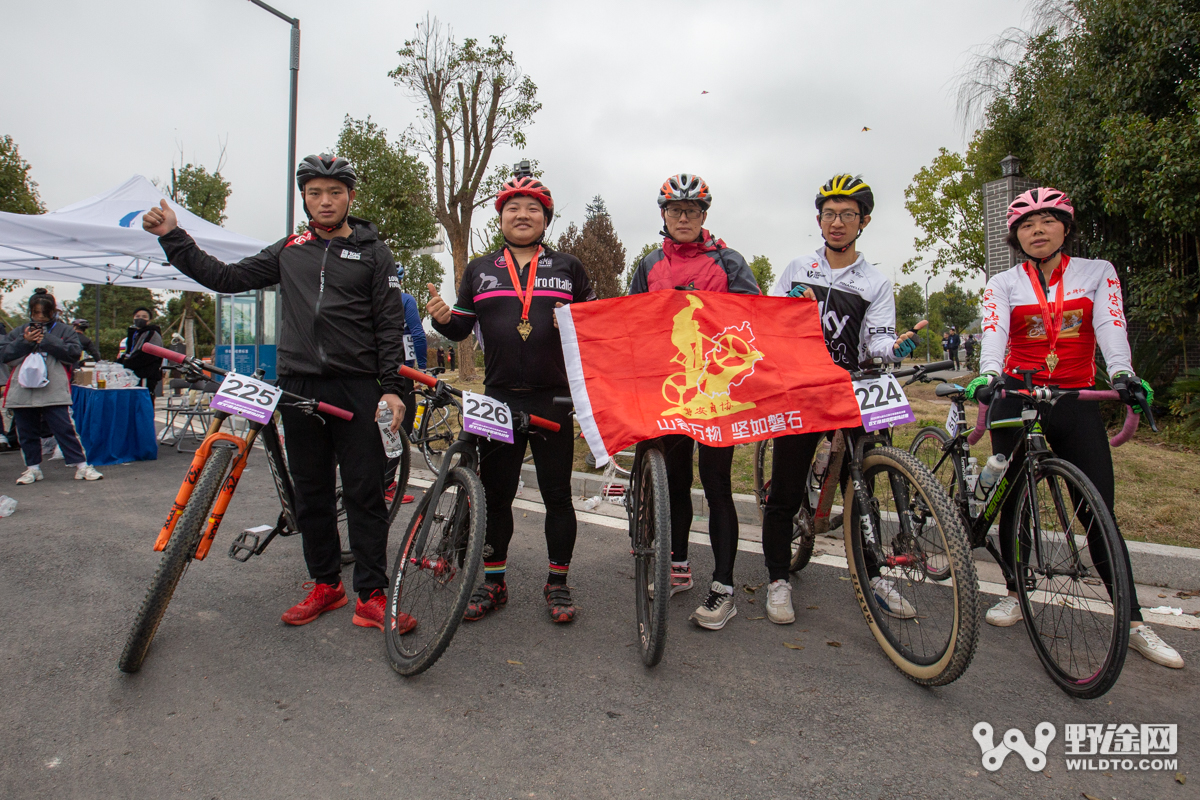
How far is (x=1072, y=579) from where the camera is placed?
2854mm

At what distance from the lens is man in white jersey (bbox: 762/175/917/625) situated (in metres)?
3.45

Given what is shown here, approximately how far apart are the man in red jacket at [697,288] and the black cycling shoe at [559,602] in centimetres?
64

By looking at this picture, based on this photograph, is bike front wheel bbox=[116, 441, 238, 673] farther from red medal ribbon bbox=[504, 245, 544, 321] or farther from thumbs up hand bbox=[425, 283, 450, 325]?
red medal ribbon bbox=[504, 245, 544, 321]

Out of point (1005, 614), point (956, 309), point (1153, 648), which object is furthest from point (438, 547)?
point (956, 309)

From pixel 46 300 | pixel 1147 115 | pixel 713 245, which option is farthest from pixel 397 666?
pixel 1147 115

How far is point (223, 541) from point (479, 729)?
3356 millimetres

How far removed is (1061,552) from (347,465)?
3353mm

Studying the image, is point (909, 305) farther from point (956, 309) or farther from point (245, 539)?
point (245, 539)

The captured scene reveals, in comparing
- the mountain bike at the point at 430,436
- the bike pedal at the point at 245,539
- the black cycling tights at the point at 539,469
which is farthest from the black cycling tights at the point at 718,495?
the mountain bike at the point at 430,436

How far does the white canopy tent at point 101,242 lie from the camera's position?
30.5 feet

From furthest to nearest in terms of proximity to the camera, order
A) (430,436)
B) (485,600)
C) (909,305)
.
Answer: (909,305) → (430,436) → (485,600)

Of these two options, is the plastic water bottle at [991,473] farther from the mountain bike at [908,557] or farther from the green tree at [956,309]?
the green tree at [956,309]

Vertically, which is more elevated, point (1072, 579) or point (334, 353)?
point (334, 353)

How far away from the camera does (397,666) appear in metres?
2.85
